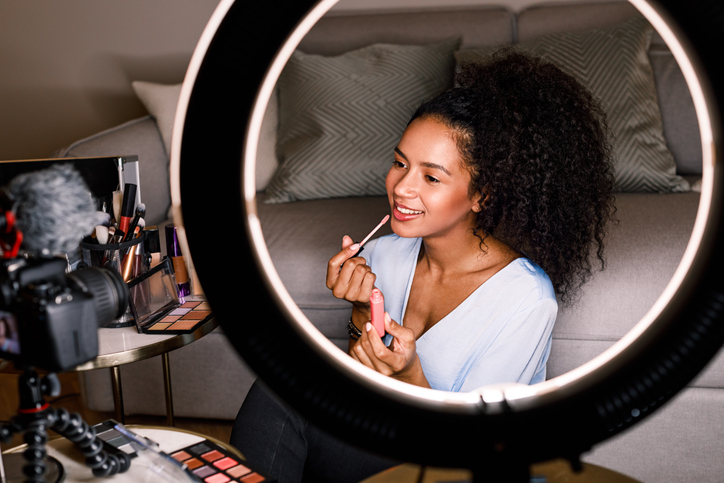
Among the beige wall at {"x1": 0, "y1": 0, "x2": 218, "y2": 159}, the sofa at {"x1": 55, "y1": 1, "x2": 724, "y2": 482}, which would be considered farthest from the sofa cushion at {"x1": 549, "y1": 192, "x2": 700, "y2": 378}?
the beige wall at {"x1": 0, "y1": 0, "x2": 218, "y2": 159}

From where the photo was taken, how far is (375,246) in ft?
3.24

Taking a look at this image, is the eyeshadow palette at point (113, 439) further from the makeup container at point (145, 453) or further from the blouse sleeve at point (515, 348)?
the blouse sleeve at point (515, 348)

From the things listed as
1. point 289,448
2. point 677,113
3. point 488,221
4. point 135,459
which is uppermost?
point 677,113

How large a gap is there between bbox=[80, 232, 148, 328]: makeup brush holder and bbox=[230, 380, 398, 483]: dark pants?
9.6 inches

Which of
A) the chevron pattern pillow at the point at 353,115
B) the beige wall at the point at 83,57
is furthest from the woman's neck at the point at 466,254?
the beige wall at the point at 83,57

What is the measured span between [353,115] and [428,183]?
2.28ft

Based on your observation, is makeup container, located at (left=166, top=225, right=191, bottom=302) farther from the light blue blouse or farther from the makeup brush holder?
the light blue blouse

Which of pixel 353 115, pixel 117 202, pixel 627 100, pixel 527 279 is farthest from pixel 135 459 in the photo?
pixel 627 100

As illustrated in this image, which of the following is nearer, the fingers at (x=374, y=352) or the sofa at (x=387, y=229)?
the fingers at (x=374, y=352)

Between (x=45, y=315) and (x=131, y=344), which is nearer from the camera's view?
(x=45, y=315)

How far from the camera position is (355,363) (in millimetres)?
309

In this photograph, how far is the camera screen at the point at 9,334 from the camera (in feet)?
1.05

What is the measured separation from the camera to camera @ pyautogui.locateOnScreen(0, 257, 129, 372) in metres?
0.31

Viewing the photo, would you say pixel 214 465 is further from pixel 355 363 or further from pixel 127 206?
pixel 127 206
